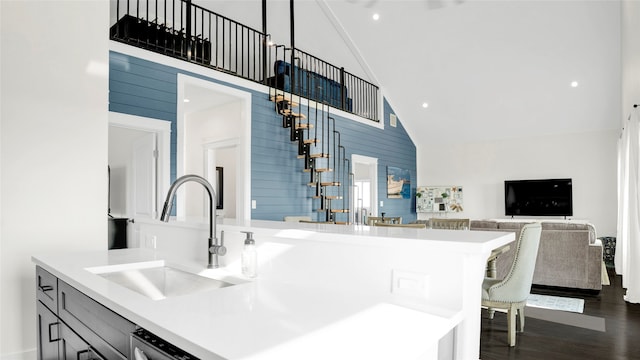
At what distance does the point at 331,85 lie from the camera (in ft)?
25.6

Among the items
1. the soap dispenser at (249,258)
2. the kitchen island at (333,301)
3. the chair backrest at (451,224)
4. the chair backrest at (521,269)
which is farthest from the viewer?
the chair backrest at (451,224)

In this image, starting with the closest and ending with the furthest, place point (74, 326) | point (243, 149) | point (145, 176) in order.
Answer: point (74, 326)
point (145, 176)
point (243, 149)

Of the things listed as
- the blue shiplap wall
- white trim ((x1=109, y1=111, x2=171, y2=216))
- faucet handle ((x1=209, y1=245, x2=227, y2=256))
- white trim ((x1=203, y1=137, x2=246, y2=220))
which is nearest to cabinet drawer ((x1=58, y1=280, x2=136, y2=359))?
faucet handle ((x1=209, y1=245, x2=227, y2=256))

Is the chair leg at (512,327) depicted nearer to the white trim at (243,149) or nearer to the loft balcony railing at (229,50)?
the white trim at (243,149)

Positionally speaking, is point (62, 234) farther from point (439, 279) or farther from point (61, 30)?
point (439, 279)

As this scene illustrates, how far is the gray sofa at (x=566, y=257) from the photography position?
4930mm

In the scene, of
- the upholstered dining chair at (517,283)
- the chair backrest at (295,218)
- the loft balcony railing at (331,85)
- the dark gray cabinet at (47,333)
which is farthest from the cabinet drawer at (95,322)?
the loft balcony railing at (331,85)

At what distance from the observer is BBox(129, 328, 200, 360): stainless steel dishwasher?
945mm

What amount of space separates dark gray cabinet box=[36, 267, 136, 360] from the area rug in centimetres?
443

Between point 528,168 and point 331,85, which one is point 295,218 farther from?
point 528,168

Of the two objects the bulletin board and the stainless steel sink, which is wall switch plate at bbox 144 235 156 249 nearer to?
the stainless steel sink

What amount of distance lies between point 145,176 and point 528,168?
8.13 metres

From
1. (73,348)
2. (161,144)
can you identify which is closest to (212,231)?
(73,348)

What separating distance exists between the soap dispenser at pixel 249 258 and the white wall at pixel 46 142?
1769 mm
